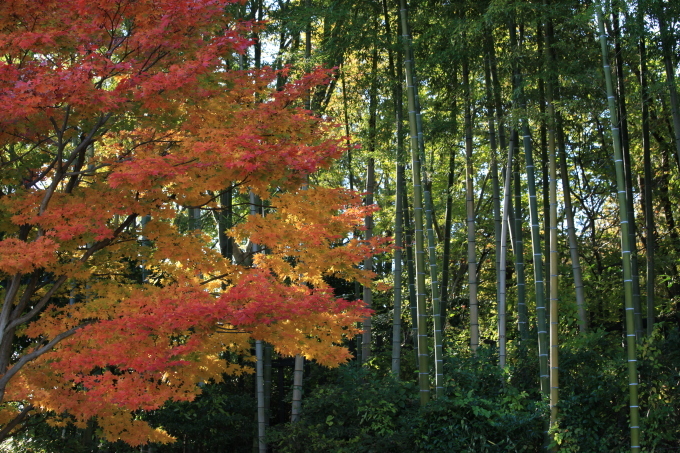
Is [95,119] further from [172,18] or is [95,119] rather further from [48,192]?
[172,18]

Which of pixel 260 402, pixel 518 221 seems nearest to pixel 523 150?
pixel 518 221

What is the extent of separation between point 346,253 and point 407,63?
248cm

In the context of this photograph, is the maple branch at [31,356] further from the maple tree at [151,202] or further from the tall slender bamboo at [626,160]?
the tall slender bamboo at [626,160]

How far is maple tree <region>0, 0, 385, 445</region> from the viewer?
3.84 metres

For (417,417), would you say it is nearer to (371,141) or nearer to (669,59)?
(371,141)

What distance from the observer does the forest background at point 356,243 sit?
4148 mm

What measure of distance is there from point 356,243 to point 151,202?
1.45m

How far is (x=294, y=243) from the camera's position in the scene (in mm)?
4367

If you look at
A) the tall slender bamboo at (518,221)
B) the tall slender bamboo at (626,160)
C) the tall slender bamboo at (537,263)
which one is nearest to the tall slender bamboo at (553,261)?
the tall slender bamboo at (537,263)

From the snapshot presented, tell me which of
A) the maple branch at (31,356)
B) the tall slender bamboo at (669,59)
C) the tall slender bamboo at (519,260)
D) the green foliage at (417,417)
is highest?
the tall slender bamboo at (669,59)

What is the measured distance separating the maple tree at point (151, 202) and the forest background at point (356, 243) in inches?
1.0

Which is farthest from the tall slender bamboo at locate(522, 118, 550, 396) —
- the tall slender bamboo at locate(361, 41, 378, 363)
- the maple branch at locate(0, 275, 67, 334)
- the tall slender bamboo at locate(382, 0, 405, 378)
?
the maple branch at locate(0, 275, 67, 334)

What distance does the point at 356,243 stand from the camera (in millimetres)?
4770

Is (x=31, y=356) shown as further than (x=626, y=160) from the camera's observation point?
No
